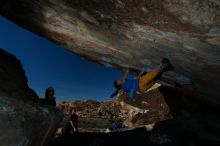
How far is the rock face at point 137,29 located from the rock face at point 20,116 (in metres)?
2.22

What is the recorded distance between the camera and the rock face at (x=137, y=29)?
598 centimetres

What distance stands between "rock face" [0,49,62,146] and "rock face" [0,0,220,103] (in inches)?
87.3

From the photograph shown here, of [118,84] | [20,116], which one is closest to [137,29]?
[118,84]

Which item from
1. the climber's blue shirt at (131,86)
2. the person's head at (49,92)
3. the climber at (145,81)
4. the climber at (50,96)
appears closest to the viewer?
the climber at (145,81)

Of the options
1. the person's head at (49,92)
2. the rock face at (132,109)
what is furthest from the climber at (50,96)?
the rock face at (132,109)

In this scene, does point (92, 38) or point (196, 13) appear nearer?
point (196, 13)

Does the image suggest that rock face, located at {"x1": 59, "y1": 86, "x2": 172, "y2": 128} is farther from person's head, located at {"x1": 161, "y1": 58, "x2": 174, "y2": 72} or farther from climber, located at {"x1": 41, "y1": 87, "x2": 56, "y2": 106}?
person's head, located at {"x1": 161, "y1": 58, "x2": 174, "y2": 72}

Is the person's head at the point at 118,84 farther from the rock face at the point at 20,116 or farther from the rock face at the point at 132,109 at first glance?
the rock face at the point at 132,109

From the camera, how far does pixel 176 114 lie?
2119 cm

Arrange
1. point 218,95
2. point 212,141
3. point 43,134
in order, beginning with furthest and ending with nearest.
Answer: point 212,141, point 218,95, point 43,134

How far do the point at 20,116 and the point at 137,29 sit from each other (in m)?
3.87

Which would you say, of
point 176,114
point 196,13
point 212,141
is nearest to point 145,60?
point 196,13

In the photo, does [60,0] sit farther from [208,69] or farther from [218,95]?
[218,95]

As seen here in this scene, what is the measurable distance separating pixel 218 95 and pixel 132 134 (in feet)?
15.6
